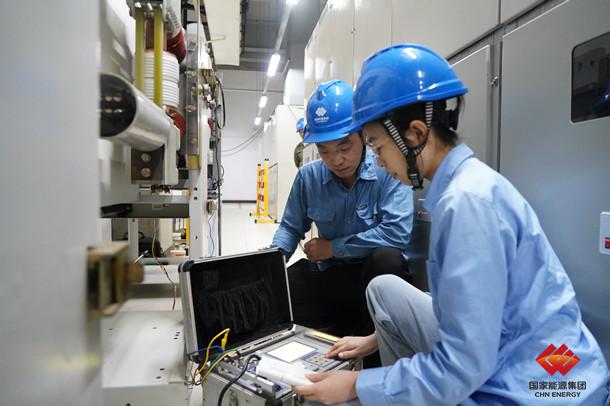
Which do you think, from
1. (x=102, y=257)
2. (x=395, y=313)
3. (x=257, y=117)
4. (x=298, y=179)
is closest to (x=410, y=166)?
(x=395, y=313)

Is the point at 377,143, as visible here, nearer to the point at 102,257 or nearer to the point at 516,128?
the point at 516,128

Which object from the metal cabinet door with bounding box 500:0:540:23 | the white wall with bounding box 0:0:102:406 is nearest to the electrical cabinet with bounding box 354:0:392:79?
the metal cabinet door with bounding box 500:0:540:23

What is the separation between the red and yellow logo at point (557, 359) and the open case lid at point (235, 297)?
2.52 ft

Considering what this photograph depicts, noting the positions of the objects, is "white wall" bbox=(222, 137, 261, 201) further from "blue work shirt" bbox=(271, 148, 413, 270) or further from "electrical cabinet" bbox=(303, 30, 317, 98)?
"blue work shirt" bbox=(271, 148, 413, 270)

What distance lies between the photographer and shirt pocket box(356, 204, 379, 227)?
60.8 inches

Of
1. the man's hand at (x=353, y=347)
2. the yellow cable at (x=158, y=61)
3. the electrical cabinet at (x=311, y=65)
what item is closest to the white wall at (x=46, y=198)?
the yellow cable at (x=158, y=61)

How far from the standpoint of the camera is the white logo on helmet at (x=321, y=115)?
1.42m

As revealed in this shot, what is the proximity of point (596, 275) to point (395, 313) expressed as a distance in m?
0.46

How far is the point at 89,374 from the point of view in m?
0.24

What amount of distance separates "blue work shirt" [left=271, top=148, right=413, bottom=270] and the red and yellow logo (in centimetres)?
78

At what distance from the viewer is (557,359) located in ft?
2.18

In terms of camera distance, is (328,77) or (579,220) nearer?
(579,220)

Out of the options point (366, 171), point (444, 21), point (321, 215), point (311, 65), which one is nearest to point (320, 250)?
point (321, 215)

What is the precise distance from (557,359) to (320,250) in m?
0.92
